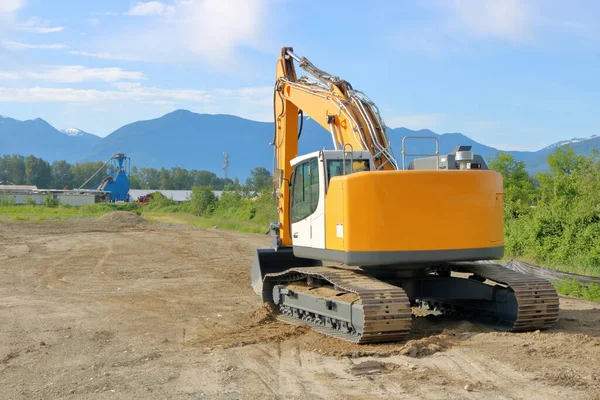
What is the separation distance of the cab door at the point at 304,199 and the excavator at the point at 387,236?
0.05ft

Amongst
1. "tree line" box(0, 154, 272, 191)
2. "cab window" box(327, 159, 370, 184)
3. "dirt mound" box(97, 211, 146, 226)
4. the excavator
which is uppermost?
"tree line" box(0, 154, 272, 191)

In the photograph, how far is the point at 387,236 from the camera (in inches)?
359

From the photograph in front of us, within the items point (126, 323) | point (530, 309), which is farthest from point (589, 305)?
point (126, 323)

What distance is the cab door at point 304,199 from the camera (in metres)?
10.4

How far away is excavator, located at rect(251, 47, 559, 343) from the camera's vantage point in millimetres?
9133

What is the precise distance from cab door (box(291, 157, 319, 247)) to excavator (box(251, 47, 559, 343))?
15mm

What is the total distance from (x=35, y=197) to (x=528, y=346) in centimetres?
9348

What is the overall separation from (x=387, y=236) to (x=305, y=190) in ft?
6.67

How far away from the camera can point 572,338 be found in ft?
29.3

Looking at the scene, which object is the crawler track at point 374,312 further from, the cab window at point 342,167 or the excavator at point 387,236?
the cab window at point 342,167

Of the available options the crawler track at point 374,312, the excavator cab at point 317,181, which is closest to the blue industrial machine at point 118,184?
the excavator cab at point 317,181

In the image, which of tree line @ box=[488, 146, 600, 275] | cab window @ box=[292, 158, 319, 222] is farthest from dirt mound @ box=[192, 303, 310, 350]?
tree line @ box=[488, 146, 600, 275]

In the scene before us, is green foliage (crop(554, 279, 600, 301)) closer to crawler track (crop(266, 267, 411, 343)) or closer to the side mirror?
crawler track (crop(266, 267, 411, 343))

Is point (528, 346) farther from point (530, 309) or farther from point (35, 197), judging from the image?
point (35, 197)
